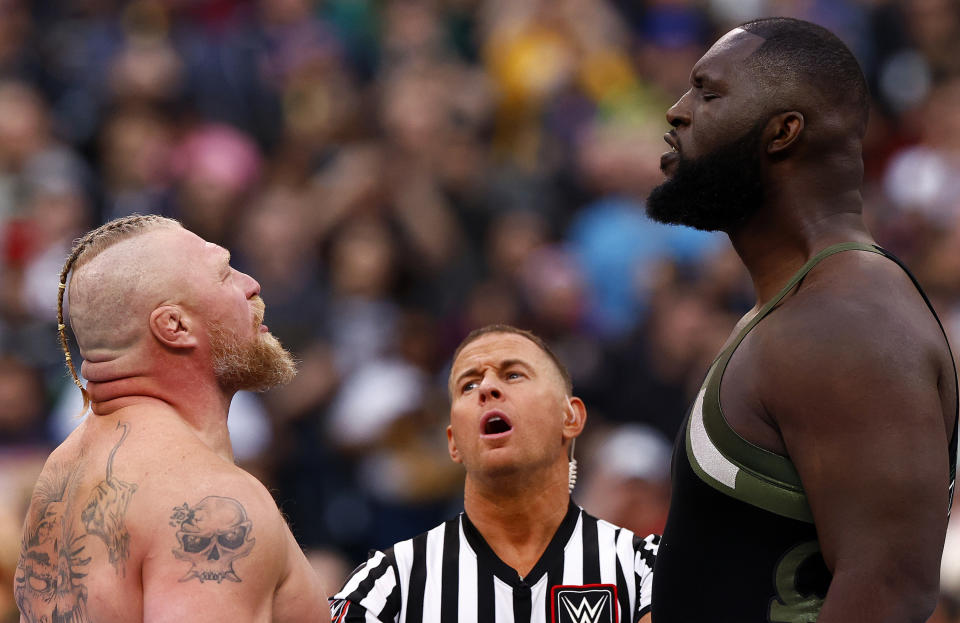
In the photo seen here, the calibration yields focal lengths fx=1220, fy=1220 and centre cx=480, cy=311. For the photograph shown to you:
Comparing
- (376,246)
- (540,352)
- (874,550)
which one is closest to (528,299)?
(376,246)

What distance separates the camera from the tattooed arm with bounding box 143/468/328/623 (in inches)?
101

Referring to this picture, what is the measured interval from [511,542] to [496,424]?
1.21ft

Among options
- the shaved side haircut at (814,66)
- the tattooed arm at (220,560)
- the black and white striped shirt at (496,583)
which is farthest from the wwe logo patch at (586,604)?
the shaved side haircut at (814,66)

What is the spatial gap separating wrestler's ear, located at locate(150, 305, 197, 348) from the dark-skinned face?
46.9 inches

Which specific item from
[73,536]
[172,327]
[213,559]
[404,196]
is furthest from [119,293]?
[404,196]

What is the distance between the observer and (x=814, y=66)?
273 cm

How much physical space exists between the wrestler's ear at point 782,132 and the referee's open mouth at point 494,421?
137 cm

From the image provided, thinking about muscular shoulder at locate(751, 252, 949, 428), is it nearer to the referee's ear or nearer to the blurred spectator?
the referee's ear

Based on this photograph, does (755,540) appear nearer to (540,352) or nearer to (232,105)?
(540,352)

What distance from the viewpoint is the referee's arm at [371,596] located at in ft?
11.4

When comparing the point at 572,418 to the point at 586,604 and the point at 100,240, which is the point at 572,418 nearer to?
the point at 586,604

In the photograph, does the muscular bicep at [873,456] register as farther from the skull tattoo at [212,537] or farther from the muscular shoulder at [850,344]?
the skull tattoo at [212,537]

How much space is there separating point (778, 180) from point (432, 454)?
13.6 ft

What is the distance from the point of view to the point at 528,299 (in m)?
7.15
